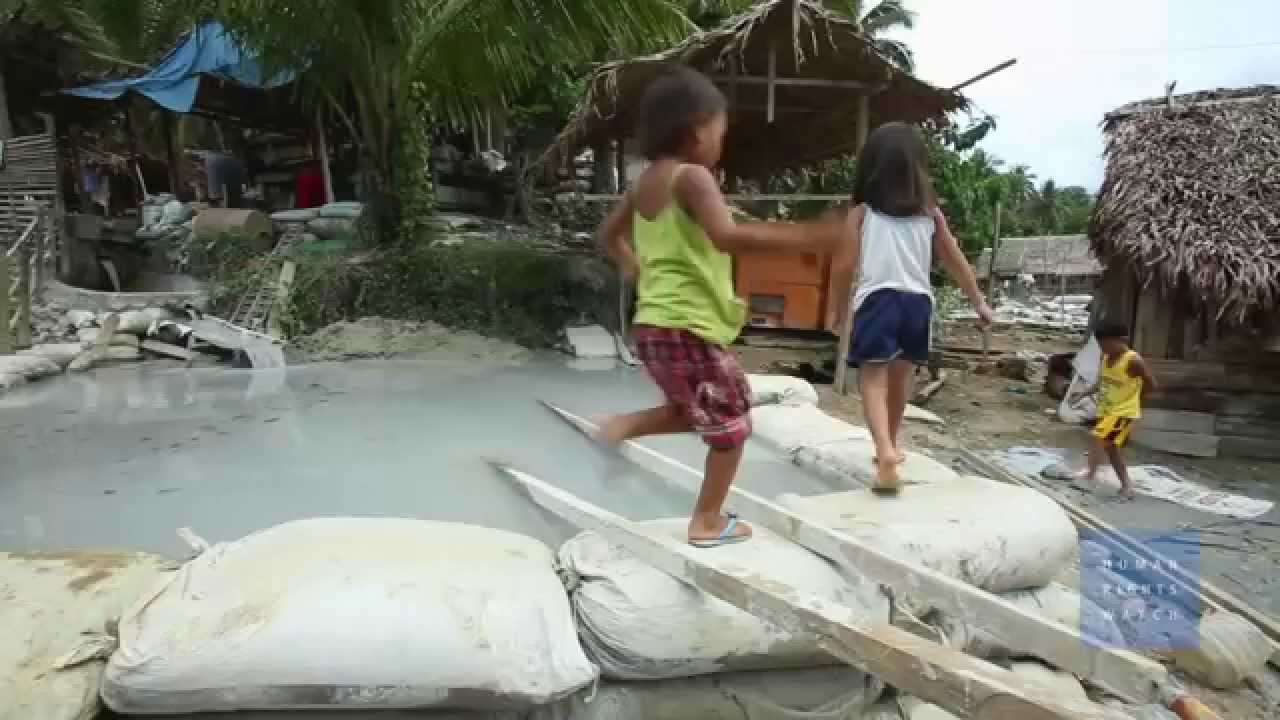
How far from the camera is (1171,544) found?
3600 millimetres

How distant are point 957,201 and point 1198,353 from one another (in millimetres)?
8794

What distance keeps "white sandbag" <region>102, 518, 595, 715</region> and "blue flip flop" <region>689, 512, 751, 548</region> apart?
0.32m

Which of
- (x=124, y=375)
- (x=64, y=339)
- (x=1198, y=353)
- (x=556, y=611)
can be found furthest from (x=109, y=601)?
(x=1198, y=353)

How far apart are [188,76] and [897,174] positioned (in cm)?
935

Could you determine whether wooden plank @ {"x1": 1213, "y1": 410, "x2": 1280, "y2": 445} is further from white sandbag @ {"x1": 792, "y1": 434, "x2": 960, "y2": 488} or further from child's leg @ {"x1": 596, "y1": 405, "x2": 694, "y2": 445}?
child's leg @ {"x1": 596, "y1": 405, "x2": 694, "y2": 445}

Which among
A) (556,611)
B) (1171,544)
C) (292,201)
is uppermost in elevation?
(292,201)

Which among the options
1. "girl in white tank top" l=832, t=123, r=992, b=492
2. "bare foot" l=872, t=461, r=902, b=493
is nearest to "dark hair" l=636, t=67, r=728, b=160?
"girl in white tank top" l=832, t=123, r=992, b=492

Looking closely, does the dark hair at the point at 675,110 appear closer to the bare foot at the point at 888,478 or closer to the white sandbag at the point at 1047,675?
the bare foot at the point at 888,478

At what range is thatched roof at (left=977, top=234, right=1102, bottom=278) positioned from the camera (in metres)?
17.5

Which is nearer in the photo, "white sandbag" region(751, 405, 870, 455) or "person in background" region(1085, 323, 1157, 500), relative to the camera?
"white sandbag" region(751, 405, 870, 455)

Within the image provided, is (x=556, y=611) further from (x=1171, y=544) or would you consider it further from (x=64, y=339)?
(x=64, y=339)

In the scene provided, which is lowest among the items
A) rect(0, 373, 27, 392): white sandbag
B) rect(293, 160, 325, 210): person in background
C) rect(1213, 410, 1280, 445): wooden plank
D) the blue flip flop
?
rect(1213, 410, 1280, 445): wooden plank

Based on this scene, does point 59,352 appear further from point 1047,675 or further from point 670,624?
point 1047,675

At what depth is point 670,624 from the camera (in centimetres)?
161
